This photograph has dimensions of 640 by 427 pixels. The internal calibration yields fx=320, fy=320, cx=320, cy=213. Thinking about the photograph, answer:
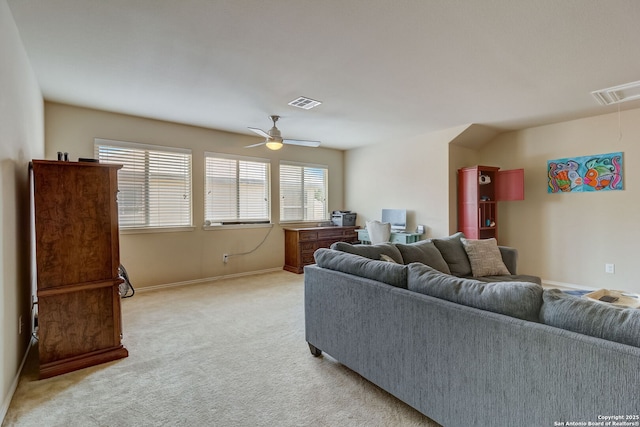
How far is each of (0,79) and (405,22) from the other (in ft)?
8.25

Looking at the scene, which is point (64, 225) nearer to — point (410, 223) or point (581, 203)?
point (410, 223)

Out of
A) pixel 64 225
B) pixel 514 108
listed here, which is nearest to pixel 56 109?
pixel 64 225

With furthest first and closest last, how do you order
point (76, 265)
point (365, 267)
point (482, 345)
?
point (76, 265)
point (365, 267)
point (482, 345)

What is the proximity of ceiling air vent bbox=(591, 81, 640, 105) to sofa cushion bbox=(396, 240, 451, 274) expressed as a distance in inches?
98.6

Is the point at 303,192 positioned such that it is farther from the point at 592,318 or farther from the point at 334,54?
the point at 592,318

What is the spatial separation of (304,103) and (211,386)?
121 inches

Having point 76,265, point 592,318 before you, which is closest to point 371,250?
point 592,318

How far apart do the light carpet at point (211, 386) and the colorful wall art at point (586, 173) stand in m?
4.36

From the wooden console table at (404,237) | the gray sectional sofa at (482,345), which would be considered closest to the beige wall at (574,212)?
the wooden console table at (404,237)

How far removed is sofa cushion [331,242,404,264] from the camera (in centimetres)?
269

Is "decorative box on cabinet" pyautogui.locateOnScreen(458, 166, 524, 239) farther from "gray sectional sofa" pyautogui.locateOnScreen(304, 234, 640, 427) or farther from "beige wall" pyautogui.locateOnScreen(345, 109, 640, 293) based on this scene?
"gray sectional sofa" pyautogui.locateOnScreen(304, 234, 640, 427)

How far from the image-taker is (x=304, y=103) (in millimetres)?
3865

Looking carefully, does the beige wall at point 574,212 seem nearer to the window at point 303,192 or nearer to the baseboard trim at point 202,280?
the window at point 303,192

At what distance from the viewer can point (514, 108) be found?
4074 mm
